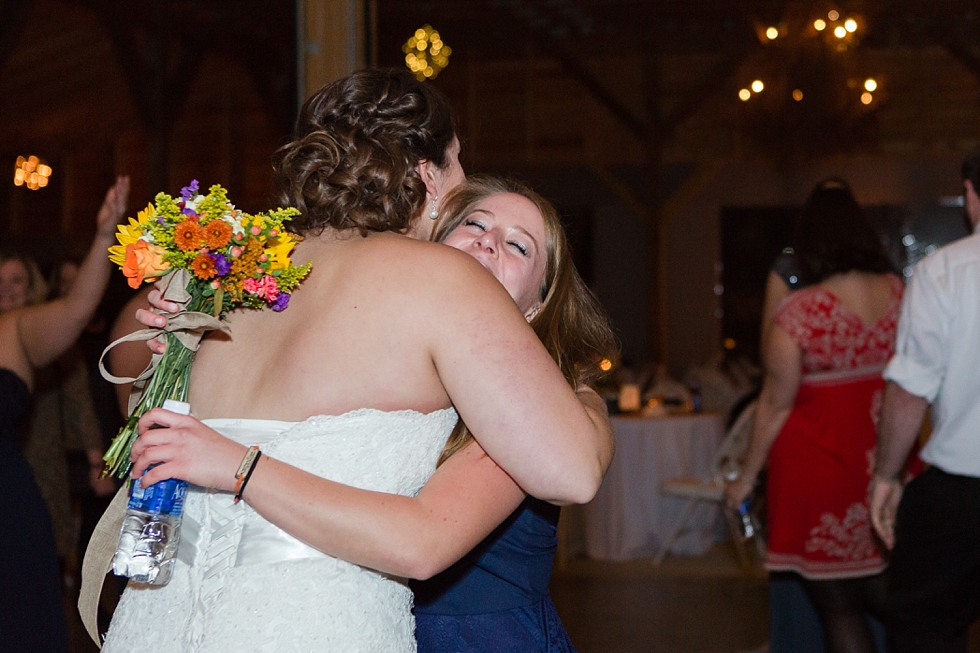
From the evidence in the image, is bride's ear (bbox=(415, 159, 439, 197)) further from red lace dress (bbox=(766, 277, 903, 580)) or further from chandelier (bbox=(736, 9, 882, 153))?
chandelier (bbox=(736, 9, 882, 153))

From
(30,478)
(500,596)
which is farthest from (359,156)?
(30,478)

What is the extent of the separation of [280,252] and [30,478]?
189cm

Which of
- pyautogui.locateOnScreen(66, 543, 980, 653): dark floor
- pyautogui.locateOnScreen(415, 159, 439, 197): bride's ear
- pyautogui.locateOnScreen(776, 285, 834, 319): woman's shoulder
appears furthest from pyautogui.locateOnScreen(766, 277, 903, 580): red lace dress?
pyautogui.locateOnScreen(415, 159, 439, 197): bride's ear

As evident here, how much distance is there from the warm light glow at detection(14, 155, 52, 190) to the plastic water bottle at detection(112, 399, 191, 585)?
717 cm

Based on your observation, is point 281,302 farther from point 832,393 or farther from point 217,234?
point 832,393

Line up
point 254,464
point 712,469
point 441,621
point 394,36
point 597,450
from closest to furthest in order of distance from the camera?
1. point 254,464
2. point 597,450
3. point 441,621
4. point 712,469
5. point 394,36

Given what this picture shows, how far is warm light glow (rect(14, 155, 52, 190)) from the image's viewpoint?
7.64 meters

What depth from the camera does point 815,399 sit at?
3320mm

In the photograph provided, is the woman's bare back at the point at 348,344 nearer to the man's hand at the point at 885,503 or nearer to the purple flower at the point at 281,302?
the purple flower at the point at 281,302

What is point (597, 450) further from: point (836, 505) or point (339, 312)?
point (836, 505)

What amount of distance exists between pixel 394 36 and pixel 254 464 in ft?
37.5

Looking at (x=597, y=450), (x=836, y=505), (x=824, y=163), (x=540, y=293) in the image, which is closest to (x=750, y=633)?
(x=836, y=505)

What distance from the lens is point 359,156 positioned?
4.52ft

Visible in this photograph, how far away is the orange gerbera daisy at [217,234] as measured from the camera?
1235 millimetres
